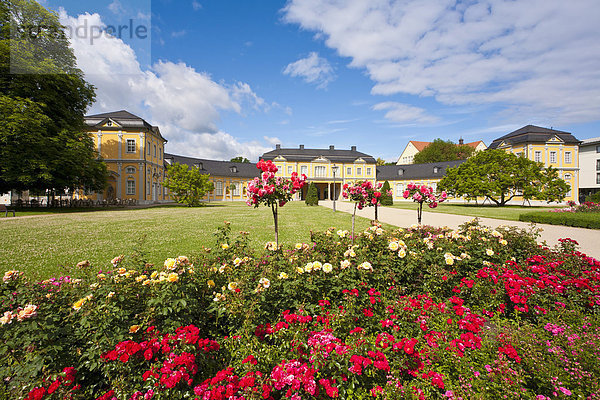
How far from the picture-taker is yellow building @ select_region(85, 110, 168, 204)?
28.7m

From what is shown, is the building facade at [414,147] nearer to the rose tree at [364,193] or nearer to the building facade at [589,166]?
the building facade at [589,166]

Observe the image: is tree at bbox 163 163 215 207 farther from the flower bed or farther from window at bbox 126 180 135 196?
the flower bed

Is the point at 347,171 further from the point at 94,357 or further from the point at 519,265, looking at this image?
the point at 94,357

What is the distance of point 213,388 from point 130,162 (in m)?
33.4

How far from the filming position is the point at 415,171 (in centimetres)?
4719

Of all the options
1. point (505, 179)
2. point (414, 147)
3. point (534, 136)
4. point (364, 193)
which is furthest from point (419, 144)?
point (364, 193)

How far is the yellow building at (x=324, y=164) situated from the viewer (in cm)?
4584

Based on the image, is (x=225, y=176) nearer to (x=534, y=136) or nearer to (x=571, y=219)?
(x=571, y=219)

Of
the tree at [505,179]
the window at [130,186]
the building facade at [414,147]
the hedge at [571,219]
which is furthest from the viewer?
the building facade at [414,147]

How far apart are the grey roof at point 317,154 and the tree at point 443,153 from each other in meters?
16.1

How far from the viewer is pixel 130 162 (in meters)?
28.8

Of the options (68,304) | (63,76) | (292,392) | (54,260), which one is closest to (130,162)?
(63,76)

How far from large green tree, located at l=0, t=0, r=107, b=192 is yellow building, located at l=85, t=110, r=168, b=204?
738cm

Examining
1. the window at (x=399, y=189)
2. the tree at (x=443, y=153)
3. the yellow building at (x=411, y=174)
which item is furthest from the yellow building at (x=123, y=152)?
the tree at (x=443, y=153)
